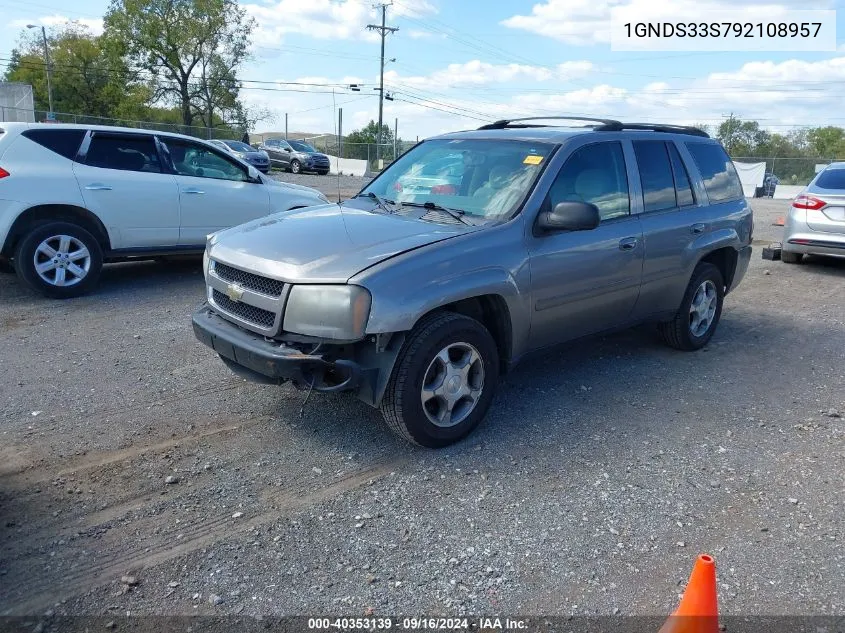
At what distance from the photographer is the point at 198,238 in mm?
8430

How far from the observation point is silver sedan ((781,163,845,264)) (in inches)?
396

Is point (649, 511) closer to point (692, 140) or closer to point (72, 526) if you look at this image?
point (72, 526)

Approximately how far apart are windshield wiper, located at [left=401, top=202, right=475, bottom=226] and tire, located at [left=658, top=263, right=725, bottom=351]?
2.46 m

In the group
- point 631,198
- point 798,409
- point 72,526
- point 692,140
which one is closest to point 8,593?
point 72,526

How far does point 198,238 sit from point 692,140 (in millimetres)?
5586

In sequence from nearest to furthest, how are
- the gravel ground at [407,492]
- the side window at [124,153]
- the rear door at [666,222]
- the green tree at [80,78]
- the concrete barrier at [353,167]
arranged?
the gravel ground at [407,492] < the rear door at [666,222] < the side window at [124,153] < the concrete barrier at [353,167] < the green tree at [80,78]

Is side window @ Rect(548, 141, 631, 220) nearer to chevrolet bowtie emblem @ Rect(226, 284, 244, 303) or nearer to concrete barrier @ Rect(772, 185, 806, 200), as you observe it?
chevrolet bowtie emblem @ Rect(226, 284, 244, 303)

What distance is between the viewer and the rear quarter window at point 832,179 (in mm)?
10320

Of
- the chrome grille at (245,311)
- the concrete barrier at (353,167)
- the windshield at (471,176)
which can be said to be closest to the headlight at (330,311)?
the chrome grille at (245,311)

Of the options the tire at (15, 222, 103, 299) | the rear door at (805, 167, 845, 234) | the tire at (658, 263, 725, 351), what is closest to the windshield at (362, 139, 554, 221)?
the tire at (658, 263, 725, 351)

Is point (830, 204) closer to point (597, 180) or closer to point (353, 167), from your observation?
point (597, 180)

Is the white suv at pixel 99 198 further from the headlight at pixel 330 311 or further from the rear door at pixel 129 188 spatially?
the headlight at pixel 330 311

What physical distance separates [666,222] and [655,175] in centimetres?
38

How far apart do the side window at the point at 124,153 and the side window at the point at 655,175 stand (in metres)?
5.45
